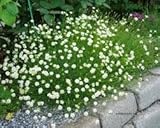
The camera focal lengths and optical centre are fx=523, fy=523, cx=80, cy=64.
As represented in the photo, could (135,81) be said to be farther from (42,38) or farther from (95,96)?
(42,38)

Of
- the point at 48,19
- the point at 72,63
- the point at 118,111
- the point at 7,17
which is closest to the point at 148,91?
the point at 118,111

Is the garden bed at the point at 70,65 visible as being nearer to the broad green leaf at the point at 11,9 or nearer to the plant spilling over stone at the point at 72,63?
the plant spilling over stone at the point at 72,63

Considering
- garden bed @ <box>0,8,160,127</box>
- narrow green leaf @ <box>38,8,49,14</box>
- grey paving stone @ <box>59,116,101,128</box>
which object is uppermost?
narrow green leaf @ <box>38,8,49,14</box>

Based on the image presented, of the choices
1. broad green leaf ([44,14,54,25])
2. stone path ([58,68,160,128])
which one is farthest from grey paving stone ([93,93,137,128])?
broad green leaf ([44,14,54,25])

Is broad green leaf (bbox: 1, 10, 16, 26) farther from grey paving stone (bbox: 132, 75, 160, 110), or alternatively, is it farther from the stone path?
grey paving stone (bbox: 132, 75, 160, 110)

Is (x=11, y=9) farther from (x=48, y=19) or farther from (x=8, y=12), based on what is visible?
(x=48, y=19)

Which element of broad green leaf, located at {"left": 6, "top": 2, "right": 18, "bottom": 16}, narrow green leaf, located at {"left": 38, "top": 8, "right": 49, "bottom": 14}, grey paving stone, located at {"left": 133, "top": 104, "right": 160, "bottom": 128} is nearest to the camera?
broad green leaf, located at {"left": 6, "top": 2, "right": 18, "bottom": 16}

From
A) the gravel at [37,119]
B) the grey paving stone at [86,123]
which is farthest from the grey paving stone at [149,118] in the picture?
the gravel at [37,119]

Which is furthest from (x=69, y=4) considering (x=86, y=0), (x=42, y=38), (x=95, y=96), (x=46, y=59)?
(x=95, y=96)
